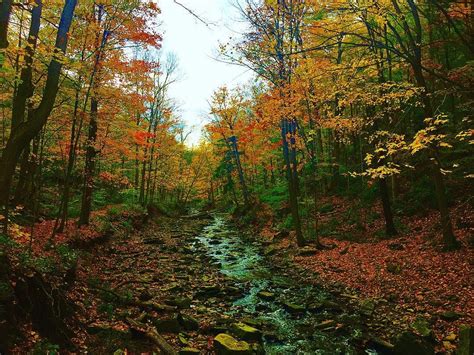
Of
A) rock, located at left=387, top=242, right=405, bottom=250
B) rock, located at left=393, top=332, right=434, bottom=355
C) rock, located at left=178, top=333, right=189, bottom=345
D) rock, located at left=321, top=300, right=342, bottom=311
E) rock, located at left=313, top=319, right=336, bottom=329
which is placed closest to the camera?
rock, located at left=393, top=332, right=434, bottom=355

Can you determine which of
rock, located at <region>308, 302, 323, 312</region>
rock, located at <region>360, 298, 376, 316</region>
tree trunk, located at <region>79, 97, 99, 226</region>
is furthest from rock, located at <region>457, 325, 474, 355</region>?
tree trunk, located at <region>79, 97, 99, 226</region>

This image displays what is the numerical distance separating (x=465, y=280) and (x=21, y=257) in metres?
11.1

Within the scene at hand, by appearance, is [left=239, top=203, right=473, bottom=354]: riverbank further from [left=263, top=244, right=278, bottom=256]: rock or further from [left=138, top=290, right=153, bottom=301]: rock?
[left=138, top=290, right=153, bottom=301]: rock

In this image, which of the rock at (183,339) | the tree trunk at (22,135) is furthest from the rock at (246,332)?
the tree trunk at (22,135)

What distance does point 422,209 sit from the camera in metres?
13.8

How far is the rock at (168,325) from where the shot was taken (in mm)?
7115

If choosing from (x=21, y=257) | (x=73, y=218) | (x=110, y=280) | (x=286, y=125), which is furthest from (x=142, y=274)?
(x=286, y=125)

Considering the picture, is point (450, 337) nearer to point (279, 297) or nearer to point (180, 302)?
point (279, 297)

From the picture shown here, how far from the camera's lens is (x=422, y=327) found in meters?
6.75

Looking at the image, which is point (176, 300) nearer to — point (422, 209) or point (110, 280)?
point (110, 280)

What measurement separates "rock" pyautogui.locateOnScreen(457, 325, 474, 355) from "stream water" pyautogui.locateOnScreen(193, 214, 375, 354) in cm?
172

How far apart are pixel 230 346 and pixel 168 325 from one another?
179 centimetres

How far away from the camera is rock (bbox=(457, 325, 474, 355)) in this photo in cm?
535

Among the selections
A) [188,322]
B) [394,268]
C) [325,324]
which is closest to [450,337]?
[325,324]
